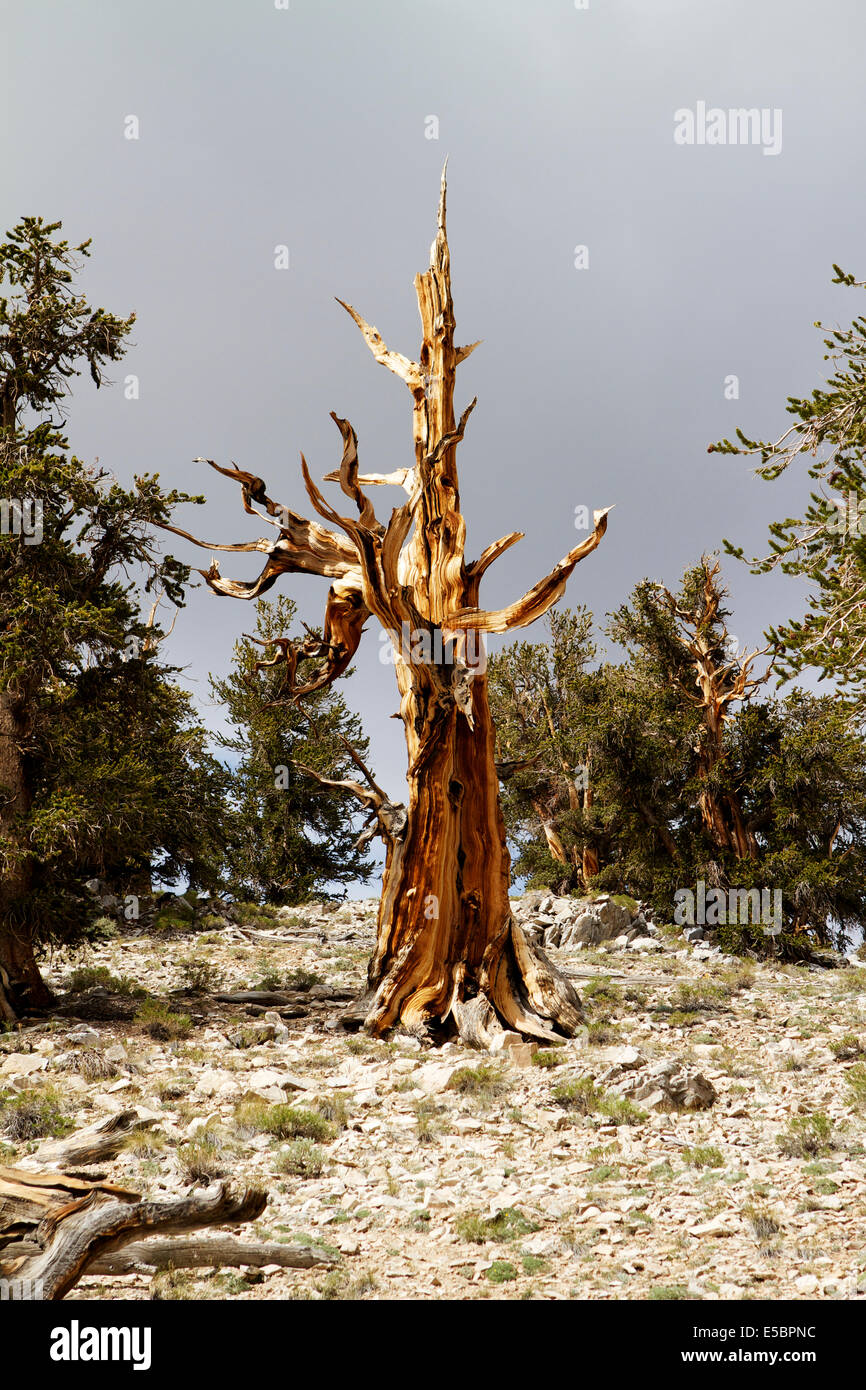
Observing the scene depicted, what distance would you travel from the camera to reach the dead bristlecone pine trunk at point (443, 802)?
820 centimetres

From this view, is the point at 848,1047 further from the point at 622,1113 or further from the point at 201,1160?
the point at 201,1160

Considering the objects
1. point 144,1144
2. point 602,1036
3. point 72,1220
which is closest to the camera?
point 72,1220

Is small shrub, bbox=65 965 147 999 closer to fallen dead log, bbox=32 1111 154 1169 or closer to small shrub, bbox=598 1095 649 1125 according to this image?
fallen dead log, bbox=32 1111 154 1169

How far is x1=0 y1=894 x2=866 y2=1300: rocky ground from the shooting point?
135 inches

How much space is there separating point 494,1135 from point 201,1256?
2506 mm

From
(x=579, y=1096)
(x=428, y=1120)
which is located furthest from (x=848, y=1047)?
(x=428, y=1120)

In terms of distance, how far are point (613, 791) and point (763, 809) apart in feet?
8.70

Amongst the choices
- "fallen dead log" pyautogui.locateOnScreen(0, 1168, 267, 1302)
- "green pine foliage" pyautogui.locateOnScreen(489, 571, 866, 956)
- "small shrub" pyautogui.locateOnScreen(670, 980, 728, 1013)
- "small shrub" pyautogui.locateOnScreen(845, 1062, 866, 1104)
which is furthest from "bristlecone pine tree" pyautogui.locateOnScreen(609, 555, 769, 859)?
"fallen dead log" pyautogui.locateOnScreen(0, 1168, 267, 1302)

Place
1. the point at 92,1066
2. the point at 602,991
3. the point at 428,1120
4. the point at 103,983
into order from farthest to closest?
the point at 103,983, the point at 602,991, the point at 92,1066, the point at 428,1120

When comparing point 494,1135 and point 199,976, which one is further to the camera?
point 199,976

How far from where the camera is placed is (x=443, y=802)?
27.7ft

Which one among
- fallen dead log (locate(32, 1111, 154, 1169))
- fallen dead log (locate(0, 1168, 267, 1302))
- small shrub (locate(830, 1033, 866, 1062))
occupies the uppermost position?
fallen dead log (locate(0, 1168, 267, 1302))

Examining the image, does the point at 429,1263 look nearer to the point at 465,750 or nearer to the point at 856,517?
the point at 465,750

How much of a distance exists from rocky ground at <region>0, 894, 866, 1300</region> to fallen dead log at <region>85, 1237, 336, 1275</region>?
0.35 feet
